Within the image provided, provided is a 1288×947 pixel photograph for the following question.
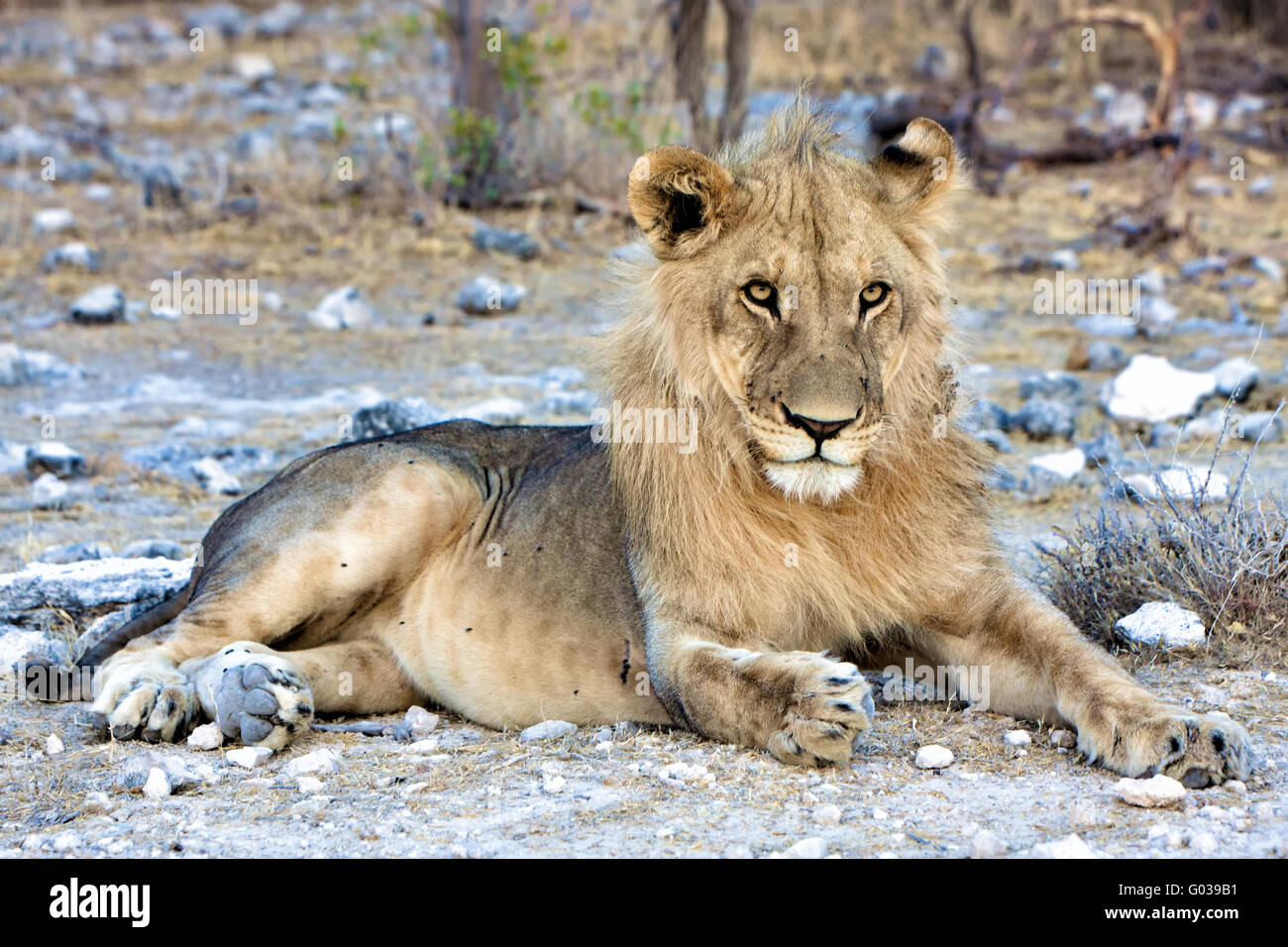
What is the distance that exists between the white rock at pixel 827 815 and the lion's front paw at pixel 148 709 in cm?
179

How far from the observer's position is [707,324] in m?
4.10

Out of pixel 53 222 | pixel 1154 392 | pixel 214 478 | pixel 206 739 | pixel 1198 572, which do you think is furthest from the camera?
pixel 53 222

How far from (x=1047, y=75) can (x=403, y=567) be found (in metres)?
13.9

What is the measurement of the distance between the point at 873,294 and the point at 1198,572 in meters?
1.47

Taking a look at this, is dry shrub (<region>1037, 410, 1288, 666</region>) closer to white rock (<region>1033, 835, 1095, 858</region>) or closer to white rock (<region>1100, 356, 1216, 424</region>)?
white rock (<region>1033, 835, 1095, 858</region>)

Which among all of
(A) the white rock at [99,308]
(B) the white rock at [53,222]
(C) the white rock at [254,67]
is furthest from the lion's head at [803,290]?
(C) the white rock at [254,67]

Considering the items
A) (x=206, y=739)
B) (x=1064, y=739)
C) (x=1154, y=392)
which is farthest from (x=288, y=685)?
(x=1154, y=392)

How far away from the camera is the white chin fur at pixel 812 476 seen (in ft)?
12.8

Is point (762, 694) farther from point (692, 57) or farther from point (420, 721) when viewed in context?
point (692, 57)

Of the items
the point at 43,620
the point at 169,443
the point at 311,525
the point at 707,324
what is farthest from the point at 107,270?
the point at 707,324

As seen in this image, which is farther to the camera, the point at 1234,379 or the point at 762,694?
the point at 1234,379

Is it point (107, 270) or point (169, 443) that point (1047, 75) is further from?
point (169, 443)

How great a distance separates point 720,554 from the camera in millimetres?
4223

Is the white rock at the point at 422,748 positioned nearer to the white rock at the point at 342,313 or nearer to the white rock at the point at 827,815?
the white rock at the point at 827,815
